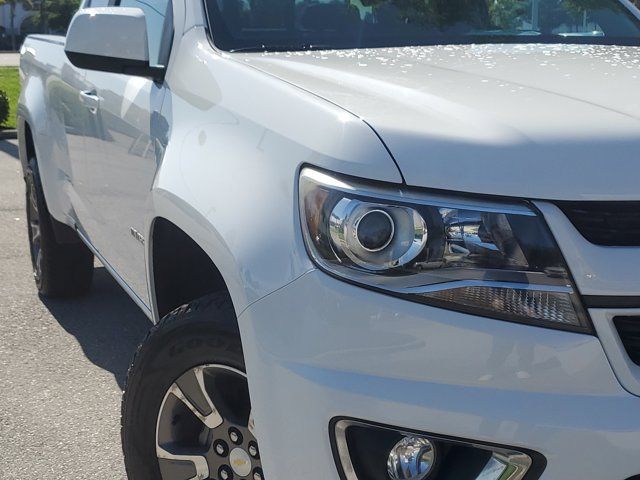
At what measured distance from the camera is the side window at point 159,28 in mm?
3104

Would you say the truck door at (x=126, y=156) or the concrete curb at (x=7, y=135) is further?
the concrete curb at (x=7, y=135)

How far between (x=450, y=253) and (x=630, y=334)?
14.3 inches

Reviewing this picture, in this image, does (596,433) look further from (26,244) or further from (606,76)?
(26,244)

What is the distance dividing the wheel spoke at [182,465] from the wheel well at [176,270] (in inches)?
18.1

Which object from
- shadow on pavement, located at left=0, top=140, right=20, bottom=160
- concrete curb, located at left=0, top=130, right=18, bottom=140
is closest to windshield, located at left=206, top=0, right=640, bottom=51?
shadow on pavement, located at left=0, top=140, right=20, bottom=160

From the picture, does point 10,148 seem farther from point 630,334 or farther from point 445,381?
point 630,334

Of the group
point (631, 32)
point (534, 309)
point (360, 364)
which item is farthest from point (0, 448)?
point (631, 32)

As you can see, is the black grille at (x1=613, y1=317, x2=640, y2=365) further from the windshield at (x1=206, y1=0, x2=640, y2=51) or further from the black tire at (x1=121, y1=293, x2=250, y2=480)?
the windshield at (x1=206, y1=0, x2=640, y2=51)

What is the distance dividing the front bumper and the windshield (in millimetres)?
1250

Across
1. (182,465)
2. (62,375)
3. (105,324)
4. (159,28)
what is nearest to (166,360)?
(182,465)

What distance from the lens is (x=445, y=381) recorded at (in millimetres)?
1859

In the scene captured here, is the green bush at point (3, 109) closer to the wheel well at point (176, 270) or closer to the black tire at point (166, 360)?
the wheel well at point (176, 270)

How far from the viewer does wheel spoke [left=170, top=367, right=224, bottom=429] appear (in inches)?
97.7

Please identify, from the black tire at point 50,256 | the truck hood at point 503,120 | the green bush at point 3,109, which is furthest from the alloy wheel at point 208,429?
the green bush at point 3,109
